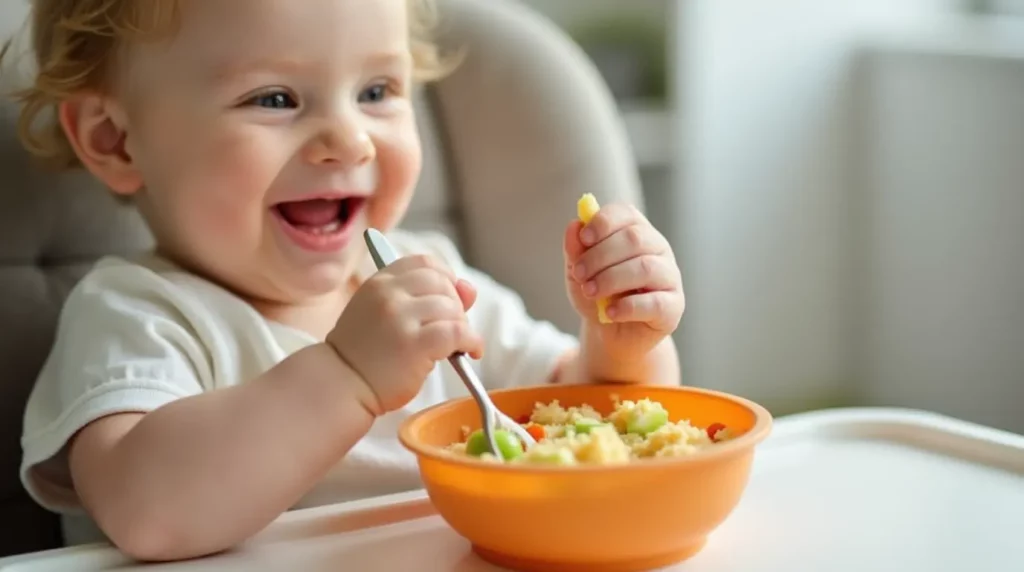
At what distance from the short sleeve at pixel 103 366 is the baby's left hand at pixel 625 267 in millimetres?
261

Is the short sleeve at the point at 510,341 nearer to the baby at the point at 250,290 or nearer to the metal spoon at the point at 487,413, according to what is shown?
the baby at the point at 250,290

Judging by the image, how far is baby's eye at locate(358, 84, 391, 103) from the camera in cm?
86

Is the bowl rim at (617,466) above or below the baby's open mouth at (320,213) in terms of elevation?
below

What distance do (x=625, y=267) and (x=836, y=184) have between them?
152 centimetres

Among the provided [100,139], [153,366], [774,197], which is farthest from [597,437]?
[774,197]

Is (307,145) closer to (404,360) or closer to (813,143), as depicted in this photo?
(404,360)

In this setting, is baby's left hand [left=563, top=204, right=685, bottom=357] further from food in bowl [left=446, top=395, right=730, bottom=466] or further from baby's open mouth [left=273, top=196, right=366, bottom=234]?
baby's open mouth [left=273, top=196, right=366, bottom=234]

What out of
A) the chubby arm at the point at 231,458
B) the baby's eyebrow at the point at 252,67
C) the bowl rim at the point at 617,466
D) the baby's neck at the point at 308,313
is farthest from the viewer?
the baby's neck at the point at 308,313

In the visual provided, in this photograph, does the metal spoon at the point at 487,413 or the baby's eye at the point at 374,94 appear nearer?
the metal spoon at the point at 487,413

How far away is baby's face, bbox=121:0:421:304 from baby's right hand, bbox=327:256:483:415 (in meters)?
0.16

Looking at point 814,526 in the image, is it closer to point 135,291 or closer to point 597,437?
point 597,437

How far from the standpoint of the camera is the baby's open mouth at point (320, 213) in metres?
0.84

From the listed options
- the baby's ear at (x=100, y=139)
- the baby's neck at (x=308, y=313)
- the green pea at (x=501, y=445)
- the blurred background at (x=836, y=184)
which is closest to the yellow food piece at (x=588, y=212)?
the green pea at (x=501, y=445)

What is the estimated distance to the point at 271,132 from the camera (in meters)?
0.80
